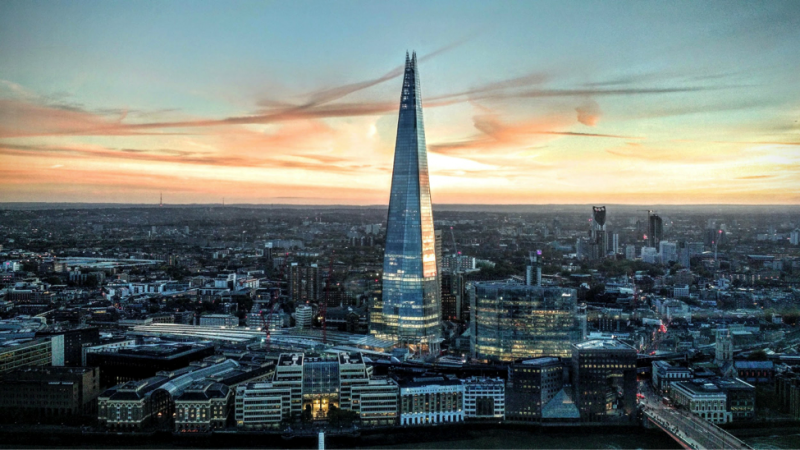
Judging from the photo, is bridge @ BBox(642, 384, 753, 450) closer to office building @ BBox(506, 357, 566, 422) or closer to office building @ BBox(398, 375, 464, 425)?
office building @ BBox(506, 357, 566, 422)

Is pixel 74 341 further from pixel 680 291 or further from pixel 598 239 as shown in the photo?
pixel 598 239

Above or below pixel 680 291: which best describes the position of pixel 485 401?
below

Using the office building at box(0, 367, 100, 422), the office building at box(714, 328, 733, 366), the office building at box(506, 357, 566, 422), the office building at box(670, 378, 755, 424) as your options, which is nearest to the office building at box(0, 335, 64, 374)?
the office building at box(0, 367, 100, 422)

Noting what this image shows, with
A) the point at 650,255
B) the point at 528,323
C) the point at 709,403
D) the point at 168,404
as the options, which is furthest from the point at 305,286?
the point at 709,403

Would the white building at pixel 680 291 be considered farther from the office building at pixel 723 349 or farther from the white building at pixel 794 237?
the office building at pixel 723 349

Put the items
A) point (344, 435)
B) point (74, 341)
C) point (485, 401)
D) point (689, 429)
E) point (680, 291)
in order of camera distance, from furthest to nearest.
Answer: point (680, 291) < point (74, 341) < point (485, 401) < point (344, 435) < point (689, 429)

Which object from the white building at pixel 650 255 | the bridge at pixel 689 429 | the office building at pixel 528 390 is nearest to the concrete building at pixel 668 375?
the bridge at pixel 689 429
